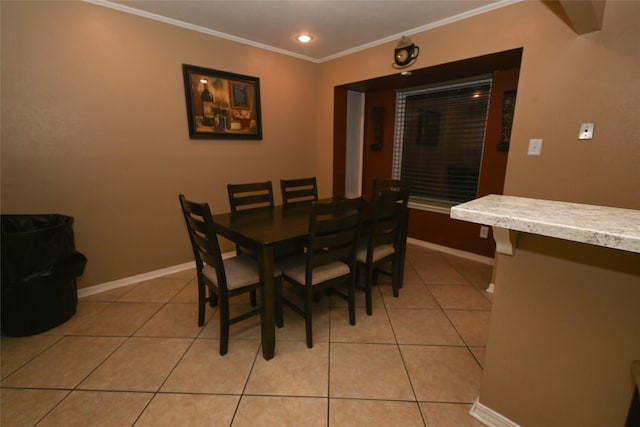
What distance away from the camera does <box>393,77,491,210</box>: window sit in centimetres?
314

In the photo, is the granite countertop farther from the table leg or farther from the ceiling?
the ceiling

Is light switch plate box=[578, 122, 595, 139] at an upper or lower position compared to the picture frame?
lower

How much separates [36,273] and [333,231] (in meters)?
1.96

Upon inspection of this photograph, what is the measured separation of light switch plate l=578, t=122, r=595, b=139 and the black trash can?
11.7 ft

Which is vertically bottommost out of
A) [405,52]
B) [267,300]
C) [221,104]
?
[267,300]

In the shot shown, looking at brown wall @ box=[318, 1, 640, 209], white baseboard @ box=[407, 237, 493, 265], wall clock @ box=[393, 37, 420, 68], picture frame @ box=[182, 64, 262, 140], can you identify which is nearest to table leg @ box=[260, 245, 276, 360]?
picture frame @ box=[182, 64, 262, 140]

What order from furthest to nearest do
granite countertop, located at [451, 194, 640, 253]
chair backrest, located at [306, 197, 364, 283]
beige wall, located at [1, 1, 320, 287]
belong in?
1. beige wall, located at [1, 1, 320, 287]
2. chair backrest, located at [306, 197, 364, 283]
3. granite countertop, located at [451, 194, 640, 253]

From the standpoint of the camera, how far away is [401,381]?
1563 millimetres

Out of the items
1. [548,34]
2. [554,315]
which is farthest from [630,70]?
[554,315]

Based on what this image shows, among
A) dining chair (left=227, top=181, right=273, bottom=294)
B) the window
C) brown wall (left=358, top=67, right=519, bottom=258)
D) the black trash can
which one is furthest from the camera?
the window

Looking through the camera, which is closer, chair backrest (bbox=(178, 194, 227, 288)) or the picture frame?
chair backrest (bbox=(178, 194, 227, 288))

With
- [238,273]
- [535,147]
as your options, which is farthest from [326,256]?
[535,147]

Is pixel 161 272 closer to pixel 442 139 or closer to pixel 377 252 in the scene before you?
pixel 377 252

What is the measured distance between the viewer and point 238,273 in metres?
Result: 1.78
